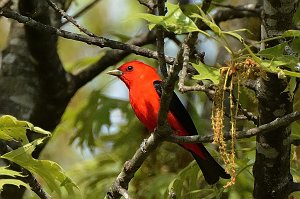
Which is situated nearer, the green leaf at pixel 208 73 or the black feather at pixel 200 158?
the green leaf at pixel 208 73

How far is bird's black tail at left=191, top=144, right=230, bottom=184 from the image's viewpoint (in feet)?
12.7

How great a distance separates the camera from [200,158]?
408cm

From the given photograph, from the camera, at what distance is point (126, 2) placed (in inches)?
305

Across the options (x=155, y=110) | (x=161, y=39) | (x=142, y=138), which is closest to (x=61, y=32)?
(x=161, y=39)

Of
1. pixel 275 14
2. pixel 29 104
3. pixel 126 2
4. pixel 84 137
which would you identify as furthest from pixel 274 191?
pixel 126 2

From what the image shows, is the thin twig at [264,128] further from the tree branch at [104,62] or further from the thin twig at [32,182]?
the tree branch at [104,62]

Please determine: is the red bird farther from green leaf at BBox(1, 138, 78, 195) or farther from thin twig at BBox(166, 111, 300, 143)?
thin twig at BBox(166, 111, 300, 143)

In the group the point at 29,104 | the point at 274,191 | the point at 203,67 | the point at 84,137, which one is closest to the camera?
the point at 203,67

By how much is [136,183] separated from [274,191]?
66.5 inches

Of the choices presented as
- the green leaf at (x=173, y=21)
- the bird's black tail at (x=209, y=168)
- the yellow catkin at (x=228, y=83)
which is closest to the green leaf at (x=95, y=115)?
the bird's black tail at (x=209, y=168)

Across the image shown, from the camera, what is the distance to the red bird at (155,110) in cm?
399

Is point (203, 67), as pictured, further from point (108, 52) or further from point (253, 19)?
point (253, 19)

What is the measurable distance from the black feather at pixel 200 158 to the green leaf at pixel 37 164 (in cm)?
115

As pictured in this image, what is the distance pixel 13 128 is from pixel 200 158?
1664 millimetres
